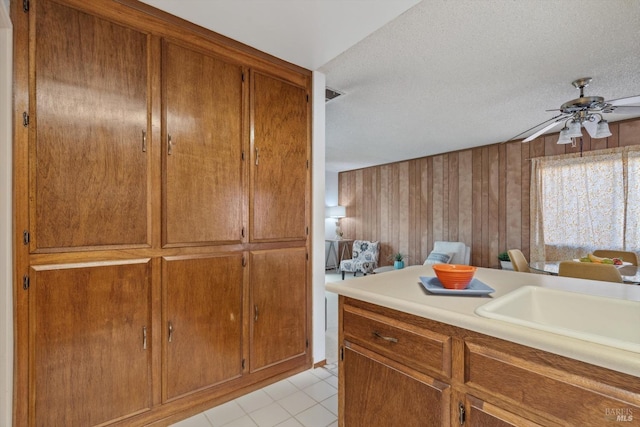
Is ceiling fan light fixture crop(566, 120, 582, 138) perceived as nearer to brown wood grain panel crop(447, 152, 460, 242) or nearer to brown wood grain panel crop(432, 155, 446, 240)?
brown wood grain panel crop(447, 152, 460, 242)

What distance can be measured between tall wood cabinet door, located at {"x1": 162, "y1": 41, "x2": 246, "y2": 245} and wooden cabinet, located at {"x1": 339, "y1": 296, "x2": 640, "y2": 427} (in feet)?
3.40

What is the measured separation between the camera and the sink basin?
100cm

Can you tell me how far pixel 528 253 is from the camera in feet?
14.4

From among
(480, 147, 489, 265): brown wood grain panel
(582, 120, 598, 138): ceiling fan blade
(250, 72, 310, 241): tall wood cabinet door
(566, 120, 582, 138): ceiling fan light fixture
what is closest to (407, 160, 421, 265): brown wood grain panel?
(480, 147, 489, 265): brown wood grain panel

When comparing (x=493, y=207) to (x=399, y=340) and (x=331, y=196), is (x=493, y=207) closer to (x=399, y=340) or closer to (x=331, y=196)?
(x=331, y=196)

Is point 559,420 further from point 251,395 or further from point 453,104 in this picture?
point 453,104

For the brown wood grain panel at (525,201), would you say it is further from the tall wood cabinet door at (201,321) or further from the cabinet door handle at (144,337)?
the cabinet door handle at (144,337)

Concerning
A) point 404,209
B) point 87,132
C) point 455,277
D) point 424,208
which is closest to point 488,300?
point 455,277

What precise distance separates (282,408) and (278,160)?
1685 millimetres

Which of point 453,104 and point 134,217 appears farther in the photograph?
point 453,104

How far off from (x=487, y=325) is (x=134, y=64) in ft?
6.74

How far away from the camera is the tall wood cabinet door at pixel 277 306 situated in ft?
6.93

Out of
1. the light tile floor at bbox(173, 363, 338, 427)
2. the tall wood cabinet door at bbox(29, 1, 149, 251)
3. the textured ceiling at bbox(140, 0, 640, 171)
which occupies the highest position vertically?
the textured ceiling at bbox(140, 0, 640, 171)
